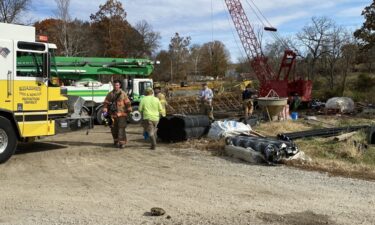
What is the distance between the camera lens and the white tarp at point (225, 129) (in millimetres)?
13477

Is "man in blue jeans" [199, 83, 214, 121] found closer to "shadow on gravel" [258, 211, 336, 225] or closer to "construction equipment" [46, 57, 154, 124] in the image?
"construction equipment" [46, 57, 154, 124]

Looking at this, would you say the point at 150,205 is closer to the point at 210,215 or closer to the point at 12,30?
the point at 210,215

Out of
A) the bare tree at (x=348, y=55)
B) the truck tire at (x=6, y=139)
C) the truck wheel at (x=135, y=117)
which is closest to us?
the truck tire at (x=6, y=139)

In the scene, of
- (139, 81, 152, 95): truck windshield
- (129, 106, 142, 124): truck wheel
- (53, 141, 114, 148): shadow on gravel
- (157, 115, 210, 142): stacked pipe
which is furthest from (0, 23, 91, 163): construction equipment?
(139, 81, 152, 95): truck windshield

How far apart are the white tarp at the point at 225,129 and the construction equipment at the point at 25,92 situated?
170 inches

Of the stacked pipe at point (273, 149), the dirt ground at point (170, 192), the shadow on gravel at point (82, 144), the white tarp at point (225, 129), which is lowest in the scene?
the dirt ground at point (170, 192)

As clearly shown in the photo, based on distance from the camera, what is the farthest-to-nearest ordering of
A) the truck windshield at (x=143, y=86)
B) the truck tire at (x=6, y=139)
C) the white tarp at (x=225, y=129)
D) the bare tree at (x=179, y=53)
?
1. the bare tree at (x=179, y=53)
2. the truck windshield at (x=143, y=86)
3. the white tarp at (x=225, y=129)
4. the truck tire at (x=6, y=139)

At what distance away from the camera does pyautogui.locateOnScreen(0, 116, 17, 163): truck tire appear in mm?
10703

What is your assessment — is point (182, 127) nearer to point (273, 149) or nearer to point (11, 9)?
point (273, 149)

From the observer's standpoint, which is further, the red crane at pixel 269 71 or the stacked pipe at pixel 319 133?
the red crane at pixel 269 71

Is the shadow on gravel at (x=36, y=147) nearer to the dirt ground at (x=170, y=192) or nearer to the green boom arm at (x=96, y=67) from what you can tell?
the dirt ground at (x=170, y=192)

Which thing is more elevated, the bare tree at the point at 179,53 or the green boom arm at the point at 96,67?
the bare tree at the point at 179,53

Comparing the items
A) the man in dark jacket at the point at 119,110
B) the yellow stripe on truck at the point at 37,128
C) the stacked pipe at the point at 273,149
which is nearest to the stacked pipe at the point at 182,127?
the man in dark jacket at the point at 119,110

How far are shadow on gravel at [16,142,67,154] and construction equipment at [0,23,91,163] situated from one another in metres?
0.92
